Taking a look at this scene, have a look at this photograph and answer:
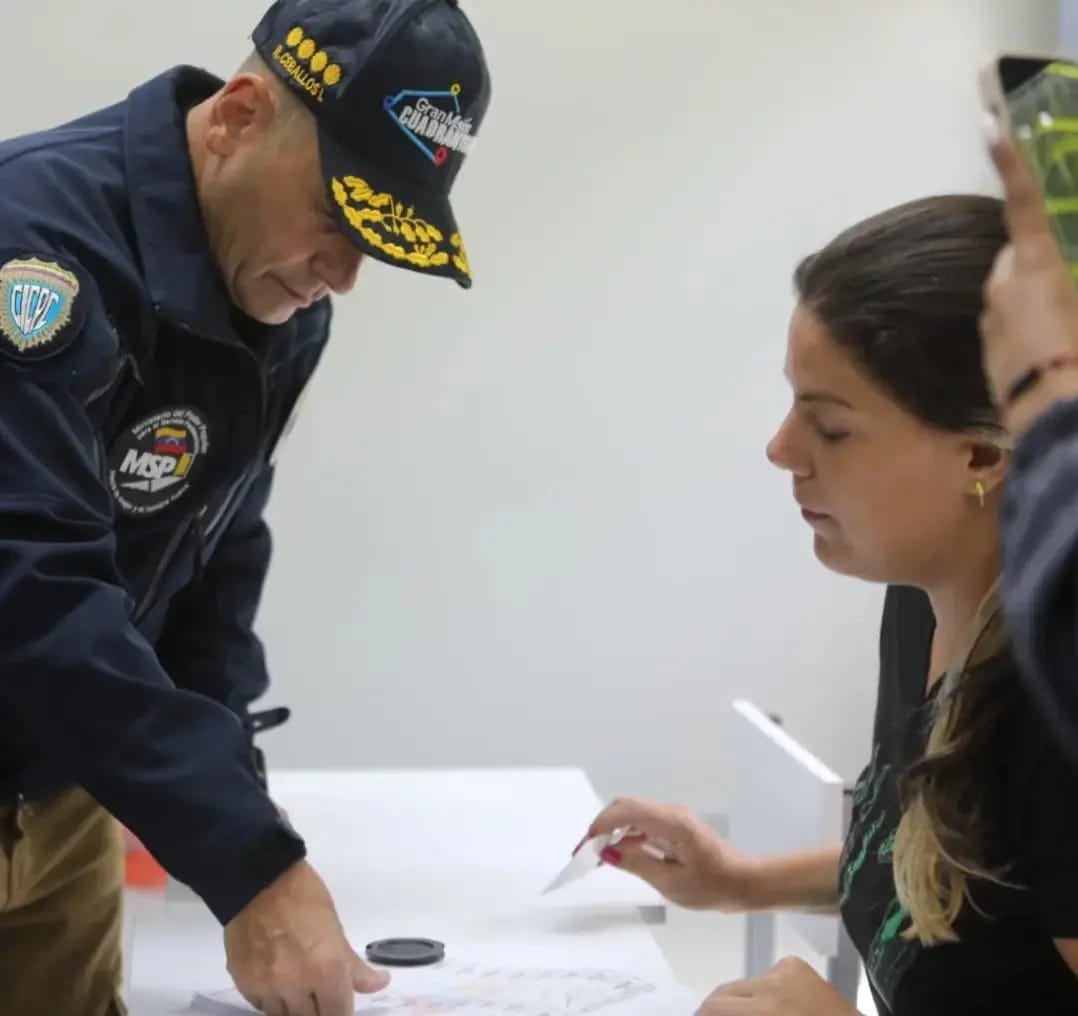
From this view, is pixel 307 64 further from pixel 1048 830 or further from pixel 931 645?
pixel 1048 830

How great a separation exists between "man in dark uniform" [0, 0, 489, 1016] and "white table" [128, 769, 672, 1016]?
144 mm

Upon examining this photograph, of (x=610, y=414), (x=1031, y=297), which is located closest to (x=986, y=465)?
(x=1031, y=297)

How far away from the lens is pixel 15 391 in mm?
992

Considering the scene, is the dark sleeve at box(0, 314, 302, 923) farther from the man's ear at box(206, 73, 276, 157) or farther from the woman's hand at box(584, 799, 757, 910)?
the woman's hand at box(584, 799, 757, 910)

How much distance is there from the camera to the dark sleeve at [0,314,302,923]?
3.19 ft

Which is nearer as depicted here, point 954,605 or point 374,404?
point 954,605

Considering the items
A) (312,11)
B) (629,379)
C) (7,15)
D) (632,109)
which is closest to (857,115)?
(632,109)

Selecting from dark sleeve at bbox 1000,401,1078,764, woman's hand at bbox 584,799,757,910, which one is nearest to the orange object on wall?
woman's hand at bbox 584,799,757,910

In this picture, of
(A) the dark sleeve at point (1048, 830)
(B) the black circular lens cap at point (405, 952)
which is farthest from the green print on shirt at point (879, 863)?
(B) the black circular lens cap at point (405, 952)

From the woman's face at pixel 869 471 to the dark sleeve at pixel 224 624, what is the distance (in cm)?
61

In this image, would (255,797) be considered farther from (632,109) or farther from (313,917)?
(632,109)

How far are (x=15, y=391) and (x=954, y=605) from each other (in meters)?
0.69

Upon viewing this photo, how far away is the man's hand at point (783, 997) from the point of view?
0.99 meters

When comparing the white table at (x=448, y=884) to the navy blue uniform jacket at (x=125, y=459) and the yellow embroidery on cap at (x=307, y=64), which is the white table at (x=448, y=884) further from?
the yellow embroidery on cap at (x=307, y=64)
